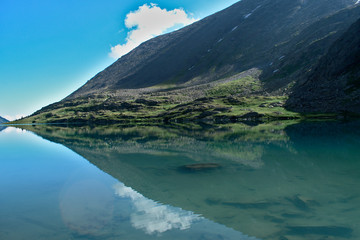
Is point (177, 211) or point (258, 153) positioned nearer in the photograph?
point (177, 211)

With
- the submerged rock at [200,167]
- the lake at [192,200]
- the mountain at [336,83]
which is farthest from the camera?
the mountain at [336,83]

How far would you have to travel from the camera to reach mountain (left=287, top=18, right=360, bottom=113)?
346ft

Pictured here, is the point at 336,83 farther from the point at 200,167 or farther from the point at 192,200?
the point at 192,200

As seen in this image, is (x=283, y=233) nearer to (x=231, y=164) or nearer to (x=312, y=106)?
(x=231, y=164)

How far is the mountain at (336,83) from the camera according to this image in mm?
105613

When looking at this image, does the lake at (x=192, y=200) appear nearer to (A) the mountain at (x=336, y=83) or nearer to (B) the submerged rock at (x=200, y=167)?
(B) the submerged rock at (x=200, y=167)


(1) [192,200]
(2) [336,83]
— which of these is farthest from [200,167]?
(2) [336,83]

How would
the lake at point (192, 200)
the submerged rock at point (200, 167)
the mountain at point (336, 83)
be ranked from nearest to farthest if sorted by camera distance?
the lake at point (192, 200) → the submerged rock at point (200, 167) → the mountain at point (336, 83)

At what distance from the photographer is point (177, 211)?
15789 mm

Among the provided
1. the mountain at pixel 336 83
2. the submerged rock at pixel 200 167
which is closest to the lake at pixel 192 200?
the submerged rock at pixel 200 167

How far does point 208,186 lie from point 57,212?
11.1 m

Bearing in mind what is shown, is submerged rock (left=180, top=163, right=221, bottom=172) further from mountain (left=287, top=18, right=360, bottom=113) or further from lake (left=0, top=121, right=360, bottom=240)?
mountain (left=287, top=18, right=360, bottom=113)

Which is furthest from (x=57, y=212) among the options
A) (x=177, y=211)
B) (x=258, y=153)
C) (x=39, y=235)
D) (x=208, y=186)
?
(x=258, y=153)

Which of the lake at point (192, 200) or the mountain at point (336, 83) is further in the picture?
the mountain at point (336, 83)
